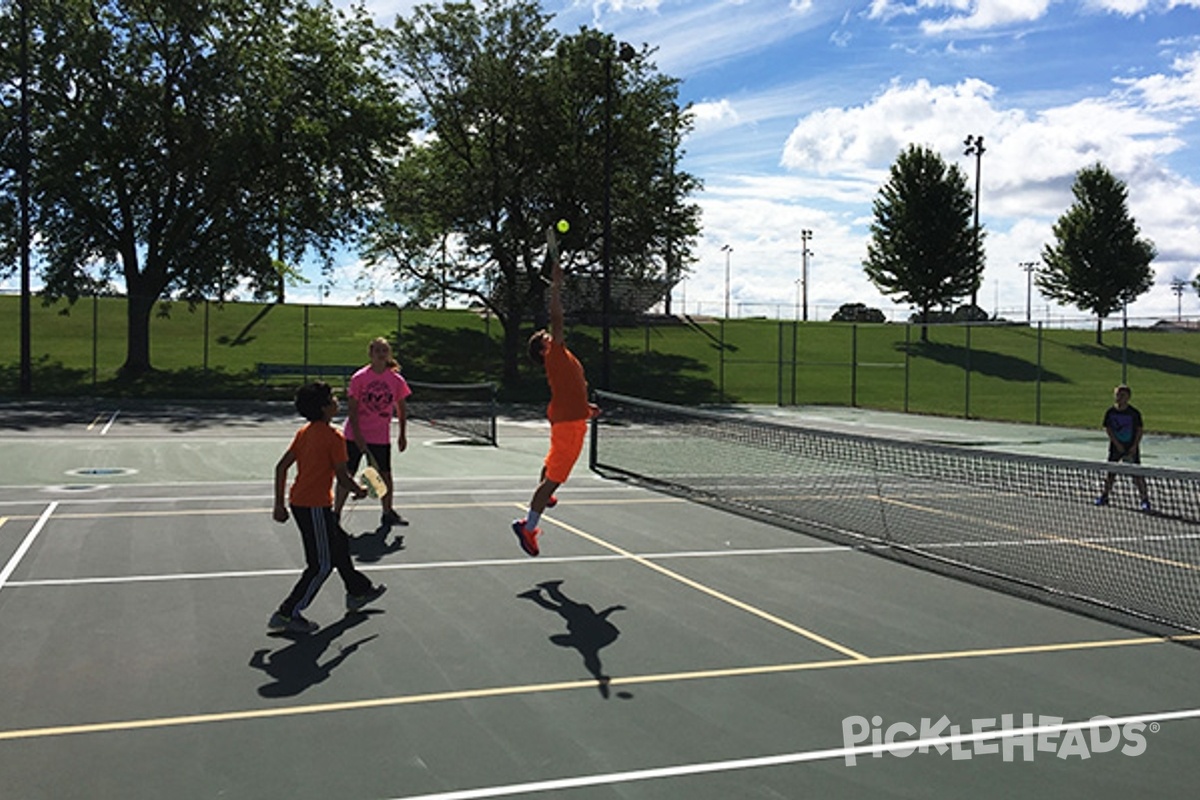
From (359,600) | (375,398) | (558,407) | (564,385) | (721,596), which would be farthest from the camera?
(375,398)

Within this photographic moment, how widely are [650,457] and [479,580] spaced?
11713mm

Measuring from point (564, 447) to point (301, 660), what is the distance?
11.2 ft

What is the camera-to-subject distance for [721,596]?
347 inches

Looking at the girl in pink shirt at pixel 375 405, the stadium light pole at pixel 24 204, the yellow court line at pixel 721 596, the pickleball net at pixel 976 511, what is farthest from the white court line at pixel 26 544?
the stadium light pole at pixel 24 204

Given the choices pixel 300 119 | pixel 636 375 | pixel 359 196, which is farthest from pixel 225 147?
pixel 636 375

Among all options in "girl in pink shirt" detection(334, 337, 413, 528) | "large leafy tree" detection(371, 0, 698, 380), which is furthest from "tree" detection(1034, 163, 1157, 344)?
"girl in pink shirt" detection(334, 337, 413, 528)

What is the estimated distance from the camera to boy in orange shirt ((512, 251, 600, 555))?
9125 mm

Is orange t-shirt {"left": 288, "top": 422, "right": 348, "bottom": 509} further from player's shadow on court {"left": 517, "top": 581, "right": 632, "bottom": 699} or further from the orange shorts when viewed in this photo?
the orange shorts

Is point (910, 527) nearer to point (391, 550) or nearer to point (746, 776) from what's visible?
point (391, 550)

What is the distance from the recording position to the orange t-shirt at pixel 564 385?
9.18m

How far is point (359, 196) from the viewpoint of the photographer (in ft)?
141

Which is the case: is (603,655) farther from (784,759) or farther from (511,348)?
(511,348)

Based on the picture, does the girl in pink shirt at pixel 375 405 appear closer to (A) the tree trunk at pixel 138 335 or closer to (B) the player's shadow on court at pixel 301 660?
(B) the player's shadow on court at pixel 301 660

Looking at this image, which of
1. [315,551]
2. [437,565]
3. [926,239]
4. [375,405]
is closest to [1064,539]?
[437,565]
